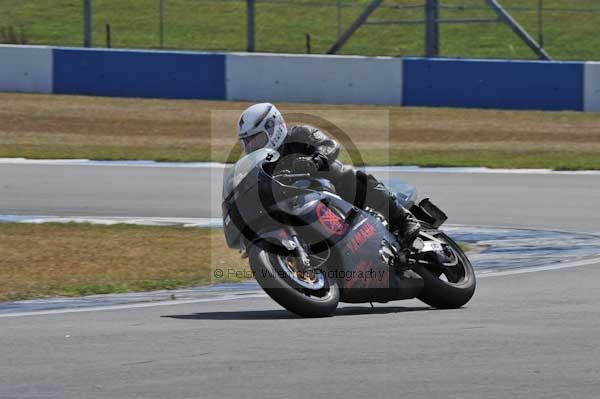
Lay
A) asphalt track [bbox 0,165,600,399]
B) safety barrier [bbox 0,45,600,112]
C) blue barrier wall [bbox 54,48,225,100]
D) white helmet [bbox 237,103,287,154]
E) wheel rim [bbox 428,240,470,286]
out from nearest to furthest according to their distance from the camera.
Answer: asphalt track [bbox 0,165,600,399], white helmet [bbox 237,103,287,154], wheel rim [bbox 428,240,470,286], safety barrier [bbox 0,45,600,112], blue barrier wall [bbox 54,48,225,100]

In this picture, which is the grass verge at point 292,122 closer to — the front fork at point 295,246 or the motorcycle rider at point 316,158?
the motorcycle rider at point 316,158

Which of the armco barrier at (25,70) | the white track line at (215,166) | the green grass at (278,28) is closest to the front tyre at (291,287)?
the white track line at (215,166)

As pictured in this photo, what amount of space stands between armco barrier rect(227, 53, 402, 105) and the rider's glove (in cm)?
1532

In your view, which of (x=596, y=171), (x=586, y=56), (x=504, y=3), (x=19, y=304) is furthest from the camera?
(x=504, y=3)

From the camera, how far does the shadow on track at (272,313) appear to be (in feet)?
26.3

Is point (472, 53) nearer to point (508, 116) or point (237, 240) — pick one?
point (508, 116)

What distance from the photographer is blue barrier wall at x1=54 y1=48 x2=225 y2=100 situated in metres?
23.6

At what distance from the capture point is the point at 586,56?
92.6ft

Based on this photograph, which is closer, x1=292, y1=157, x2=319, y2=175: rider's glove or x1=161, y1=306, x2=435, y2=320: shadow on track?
x1=292, y1=157, x2=319, y2=175: rider's glove

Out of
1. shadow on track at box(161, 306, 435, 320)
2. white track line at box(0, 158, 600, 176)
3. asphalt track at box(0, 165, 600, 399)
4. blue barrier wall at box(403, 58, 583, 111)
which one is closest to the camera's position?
asphalt track at box(0, 165, 600, 399)

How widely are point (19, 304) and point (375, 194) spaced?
2433 mm

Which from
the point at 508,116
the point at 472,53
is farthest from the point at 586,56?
the point at 508,116

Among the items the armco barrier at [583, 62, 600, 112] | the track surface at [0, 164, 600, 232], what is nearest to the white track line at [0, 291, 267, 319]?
the track surface at [0, 164, 600, 232]

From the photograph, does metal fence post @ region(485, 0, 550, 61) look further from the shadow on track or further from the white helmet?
the white helmet
